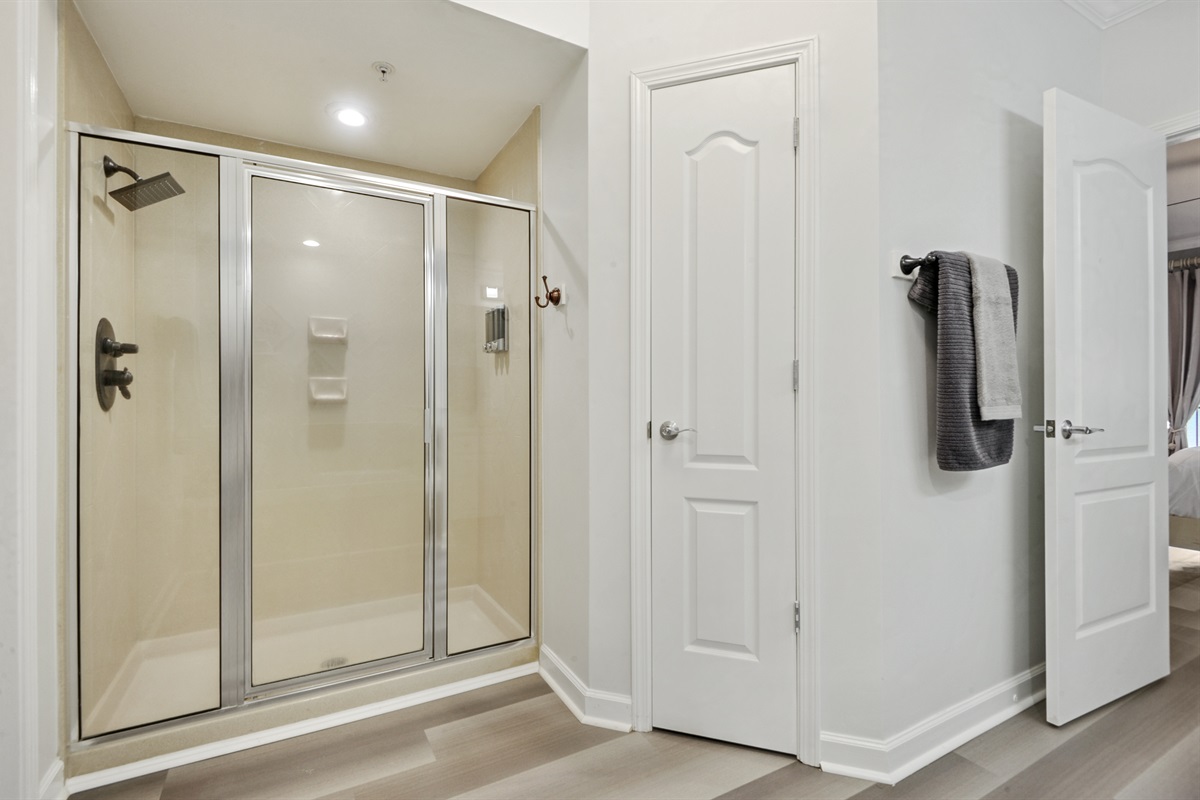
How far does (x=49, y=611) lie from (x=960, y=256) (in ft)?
9.05

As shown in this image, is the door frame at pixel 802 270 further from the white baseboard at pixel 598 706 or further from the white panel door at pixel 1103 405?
Answer: the white panel door at pixel 1103 405

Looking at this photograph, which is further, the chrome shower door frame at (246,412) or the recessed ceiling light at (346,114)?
the recessed ceiling light at (346,114)

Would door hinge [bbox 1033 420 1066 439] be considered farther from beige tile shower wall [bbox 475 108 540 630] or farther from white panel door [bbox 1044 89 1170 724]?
beige tile shower wall [bbox 475 108 540 630]

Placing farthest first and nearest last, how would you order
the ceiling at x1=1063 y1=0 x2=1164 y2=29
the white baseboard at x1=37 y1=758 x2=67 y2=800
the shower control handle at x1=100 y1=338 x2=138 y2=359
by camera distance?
the ceiling at x1=1063 y1=0 x2=1164 y2=29 < the shower control handle at x1=100 y1=338 x2=138 y2=359 < the white baseboard at x1=37 y1=758 x2=67 y2=800

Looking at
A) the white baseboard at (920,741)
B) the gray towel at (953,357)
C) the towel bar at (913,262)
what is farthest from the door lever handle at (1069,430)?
the white baseboard at (920,741)

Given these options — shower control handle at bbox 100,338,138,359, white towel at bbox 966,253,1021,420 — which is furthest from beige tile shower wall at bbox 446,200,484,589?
white towel at bbox 966,253,1021,420

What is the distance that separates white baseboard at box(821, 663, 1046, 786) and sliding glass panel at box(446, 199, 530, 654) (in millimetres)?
A: 1228

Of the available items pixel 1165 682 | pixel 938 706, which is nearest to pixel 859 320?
pixel 938 706

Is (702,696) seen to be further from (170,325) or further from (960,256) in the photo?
(170,325)

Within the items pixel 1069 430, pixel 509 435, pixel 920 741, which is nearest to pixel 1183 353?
pixel 1069 430

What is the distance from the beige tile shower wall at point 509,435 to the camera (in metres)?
2.32

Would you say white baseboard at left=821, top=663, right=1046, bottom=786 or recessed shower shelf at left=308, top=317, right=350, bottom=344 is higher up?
recessed shower shelf at left=308, top=317, right=350, bottom=344

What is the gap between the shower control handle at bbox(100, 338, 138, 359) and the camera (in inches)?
68.0

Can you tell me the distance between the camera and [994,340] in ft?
5.63
